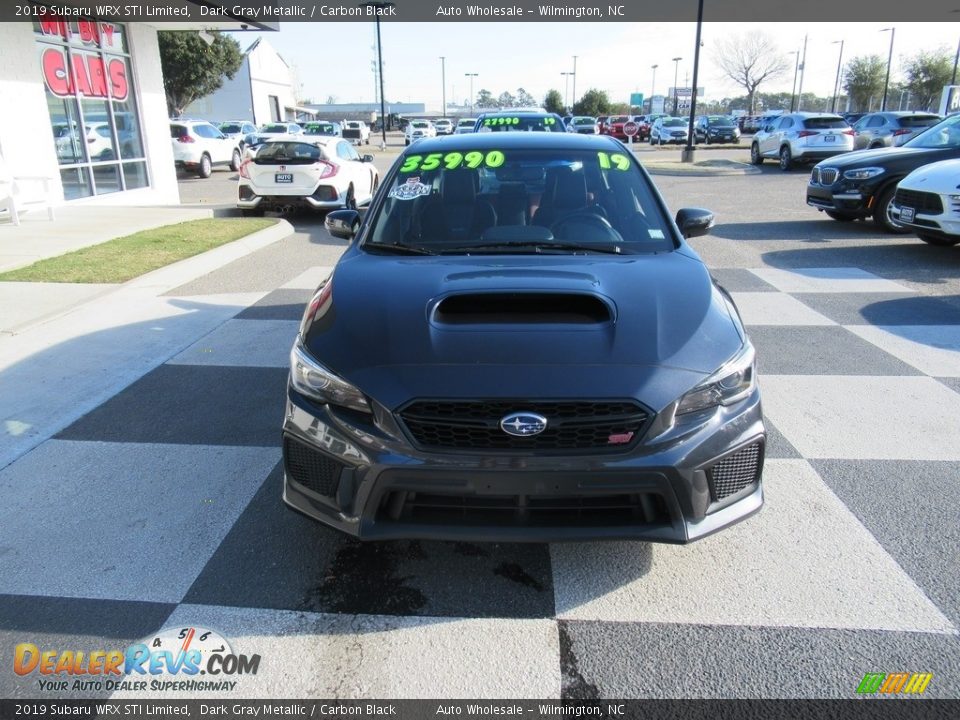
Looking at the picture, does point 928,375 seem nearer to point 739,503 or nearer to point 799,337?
point 799,337

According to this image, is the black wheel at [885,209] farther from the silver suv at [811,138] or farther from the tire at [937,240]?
the silver suv at [811,138]

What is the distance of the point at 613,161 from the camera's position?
4168 millimetres

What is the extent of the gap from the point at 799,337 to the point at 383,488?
4708 mm

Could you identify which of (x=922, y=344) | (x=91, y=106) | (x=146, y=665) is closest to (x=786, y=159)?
(x=922, y=344)

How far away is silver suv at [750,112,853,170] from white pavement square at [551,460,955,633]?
71.6ft

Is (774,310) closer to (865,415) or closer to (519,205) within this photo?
(865,415)

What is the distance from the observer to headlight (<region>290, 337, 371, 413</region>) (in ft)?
8.35

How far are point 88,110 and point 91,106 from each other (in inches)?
5.6

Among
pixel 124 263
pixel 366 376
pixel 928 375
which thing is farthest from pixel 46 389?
pixel 928 375

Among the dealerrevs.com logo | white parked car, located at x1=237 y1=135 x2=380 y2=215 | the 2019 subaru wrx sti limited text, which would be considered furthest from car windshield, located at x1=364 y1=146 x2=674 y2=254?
white parked car, located at x1=237 y1=135 x2=380 y2=215

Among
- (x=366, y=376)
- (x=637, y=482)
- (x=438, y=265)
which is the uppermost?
(x=438, y=265)

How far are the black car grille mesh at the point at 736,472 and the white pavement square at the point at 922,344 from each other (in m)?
3.30

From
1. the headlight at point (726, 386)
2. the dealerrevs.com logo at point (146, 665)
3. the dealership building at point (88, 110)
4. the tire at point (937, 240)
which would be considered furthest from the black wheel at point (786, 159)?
the dealerrevs.com logo at point (146, 665)

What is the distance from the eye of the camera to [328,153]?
12.9 metres
